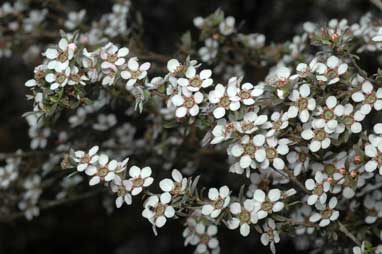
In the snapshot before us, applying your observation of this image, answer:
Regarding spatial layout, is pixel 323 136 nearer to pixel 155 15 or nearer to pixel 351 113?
pixel 351 113

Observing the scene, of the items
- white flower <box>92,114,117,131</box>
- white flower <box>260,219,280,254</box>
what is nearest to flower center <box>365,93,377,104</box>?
white flower <box>260,219,280,254</box>

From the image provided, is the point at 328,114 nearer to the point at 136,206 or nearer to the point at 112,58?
the point at 112,58

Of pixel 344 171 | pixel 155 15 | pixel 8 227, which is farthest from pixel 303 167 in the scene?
pixel 8 227

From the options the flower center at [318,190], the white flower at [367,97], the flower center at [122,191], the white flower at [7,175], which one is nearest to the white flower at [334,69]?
the white flower at [367,97]

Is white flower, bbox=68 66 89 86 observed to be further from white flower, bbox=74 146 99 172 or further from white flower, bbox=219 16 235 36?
white flower, bbox=219 16 235 36

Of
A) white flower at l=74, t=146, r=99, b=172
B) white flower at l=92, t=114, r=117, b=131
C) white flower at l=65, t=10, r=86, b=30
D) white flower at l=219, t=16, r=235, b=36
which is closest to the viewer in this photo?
white flower at l=74, t=146, r=99, b=172

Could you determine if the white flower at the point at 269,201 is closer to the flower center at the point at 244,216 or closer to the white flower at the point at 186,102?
the flower center at the point at 244,216

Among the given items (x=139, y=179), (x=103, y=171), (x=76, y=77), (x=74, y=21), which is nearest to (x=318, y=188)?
(x=139, y=179)
